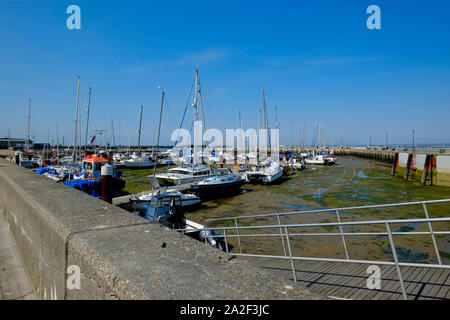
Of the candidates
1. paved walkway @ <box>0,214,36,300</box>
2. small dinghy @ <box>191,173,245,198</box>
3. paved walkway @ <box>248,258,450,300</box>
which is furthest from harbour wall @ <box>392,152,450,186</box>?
paved walkway @ <box>0,214,36,300</box>

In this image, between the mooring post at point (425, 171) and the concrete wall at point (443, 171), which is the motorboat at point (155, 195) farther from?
the concrete wall at point (443, 171)

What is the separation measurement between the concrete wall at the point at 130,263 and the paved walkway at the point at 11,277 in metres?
0.49

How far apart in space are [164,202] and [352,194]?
65.5ft

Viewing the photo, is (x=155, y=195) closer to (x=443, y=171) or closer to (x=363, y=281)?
(x=363, y=281)

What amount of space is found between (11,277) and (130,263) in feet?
12.6

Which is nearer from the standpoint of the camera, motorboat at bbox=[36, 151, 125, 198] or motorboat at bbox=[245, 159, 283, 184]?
motorboat at bbox=[36, 151, 125, 198]

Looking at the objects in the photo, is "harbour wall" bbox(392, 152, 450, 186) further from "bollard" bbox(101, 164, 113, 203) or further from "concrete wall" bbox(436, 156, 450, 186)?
"bollard" bbox(101, 164, 113, 203)

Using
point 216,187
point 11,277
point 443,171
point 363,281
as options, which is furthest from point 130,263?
point 443,171

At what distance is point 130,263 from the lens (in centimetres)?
194

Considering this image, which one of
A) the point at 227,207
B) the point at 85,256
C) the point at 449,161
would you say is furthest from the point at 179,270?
the point at 449,161

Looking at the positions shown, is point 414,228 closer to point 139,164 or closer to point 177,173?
point 177,173

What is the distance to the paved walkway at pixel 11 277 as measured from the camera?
12.2 feet

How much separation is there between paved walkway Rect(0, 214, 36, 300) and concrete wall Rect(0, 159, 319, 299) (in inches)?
19.4

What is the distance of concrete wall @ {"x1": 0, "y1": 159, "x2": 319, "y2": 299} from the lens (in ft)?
5.35
